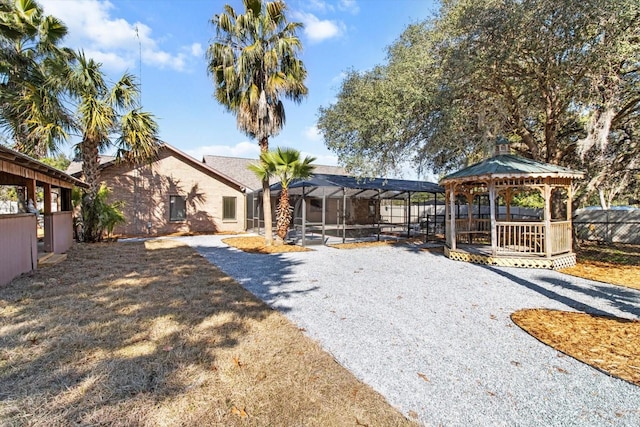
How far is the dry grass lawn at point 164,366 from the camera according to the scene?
254 centimetres

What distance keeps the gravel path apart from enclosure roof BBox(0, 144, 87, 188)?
188 inches

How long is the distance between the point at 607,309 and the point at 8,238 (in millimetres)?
11448

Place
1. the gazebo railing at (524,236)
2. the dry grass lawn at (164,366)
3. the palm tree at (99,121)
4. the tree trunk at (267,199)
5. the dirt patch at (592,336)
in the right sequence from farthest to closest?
the tree trunk at (267,199), the palm tree at (99,121), the gazebo railing at (524,236), the dirt patch at (592,336), the dry grass lawn at (164,366)

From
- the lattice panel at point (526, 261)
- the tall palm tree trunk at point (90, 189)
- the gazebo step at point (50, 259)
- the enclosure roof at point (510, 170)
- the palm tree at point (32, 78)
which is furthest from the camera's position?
the tall palm tree trunk at point (90, 189)

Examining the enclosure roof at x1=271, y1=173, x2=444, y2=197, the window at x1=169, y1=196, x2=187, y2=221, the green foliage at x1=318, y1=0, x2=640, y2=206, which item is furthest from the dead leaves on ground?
the window at x1=169, y1=196, x2=187, y2=221

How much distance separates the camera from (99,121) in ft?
38.8

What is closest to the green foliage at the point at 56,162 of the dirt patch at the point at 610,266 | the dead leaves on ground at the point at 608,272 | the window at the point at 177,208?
the window at the point at 177,208

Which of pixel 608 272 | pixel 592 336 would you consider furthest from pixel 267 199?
pixel 608 272

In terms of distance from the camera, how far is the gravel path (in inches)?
109

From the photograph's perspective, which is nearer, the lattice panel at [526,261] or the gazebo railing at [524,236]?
the lattice panel at [526,261]

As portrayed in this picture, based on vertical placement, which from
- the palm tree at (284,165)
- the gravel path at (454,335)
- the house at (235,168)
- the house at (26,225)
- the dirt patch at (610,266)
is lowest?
the dirt patch at (610,266)

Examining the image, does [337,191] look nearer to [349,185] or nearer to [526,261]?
[349,185]

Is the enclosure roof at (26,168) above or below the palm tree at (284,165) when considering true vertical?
below

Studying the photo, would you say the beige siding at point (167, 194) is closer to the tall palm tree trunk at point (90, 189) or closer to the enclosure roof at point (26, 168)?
the tall palm tree trunk at point (90, 189)
